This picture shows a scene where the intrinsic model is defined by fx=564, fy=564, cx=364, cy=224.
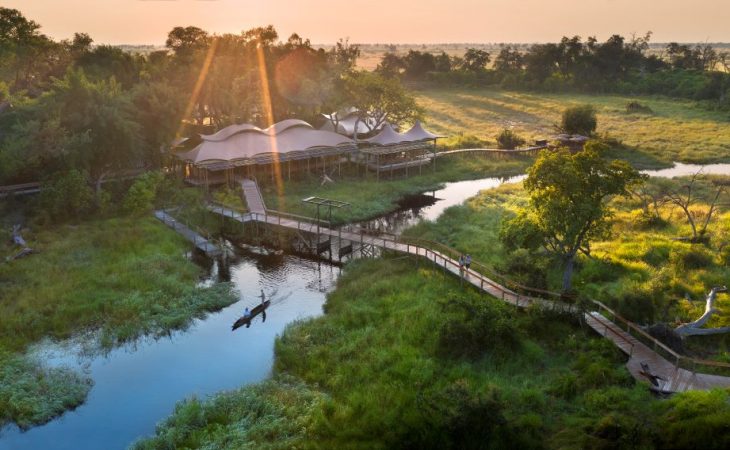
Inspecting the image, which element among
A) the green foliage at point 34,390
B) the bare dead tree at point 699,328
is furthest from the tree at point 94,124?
the bare dead tree at point 699,328

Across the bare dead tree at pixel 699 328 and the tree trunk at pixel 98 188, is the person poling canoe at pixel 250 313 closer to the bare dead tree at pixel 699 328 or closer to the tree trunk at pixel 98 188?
the tree trunk at pixel 98 188

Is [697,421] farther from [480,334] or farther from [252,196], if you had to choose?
[252,196]

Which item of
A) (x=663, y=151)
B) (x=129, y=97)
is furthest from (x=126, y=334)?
(x=663, y=151)

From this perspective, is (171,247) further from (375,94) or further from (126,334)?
(375,94)

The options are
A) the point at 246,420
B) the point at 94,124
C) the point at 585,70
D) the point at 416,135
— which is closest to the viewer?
the point at 246,420

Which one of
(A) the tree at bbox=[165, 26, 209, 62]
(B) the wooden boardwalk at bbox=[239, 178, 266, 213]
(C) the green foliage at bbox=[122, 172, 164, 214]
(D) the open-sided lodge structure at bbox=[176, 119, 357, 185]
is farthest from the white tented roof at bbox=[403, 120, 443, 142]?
(A) the tree at bbox=[165, 26, 209, 62]

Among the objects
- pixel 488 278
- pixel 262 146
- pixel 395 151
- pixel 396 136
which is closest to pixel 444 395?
pixel 488 278
